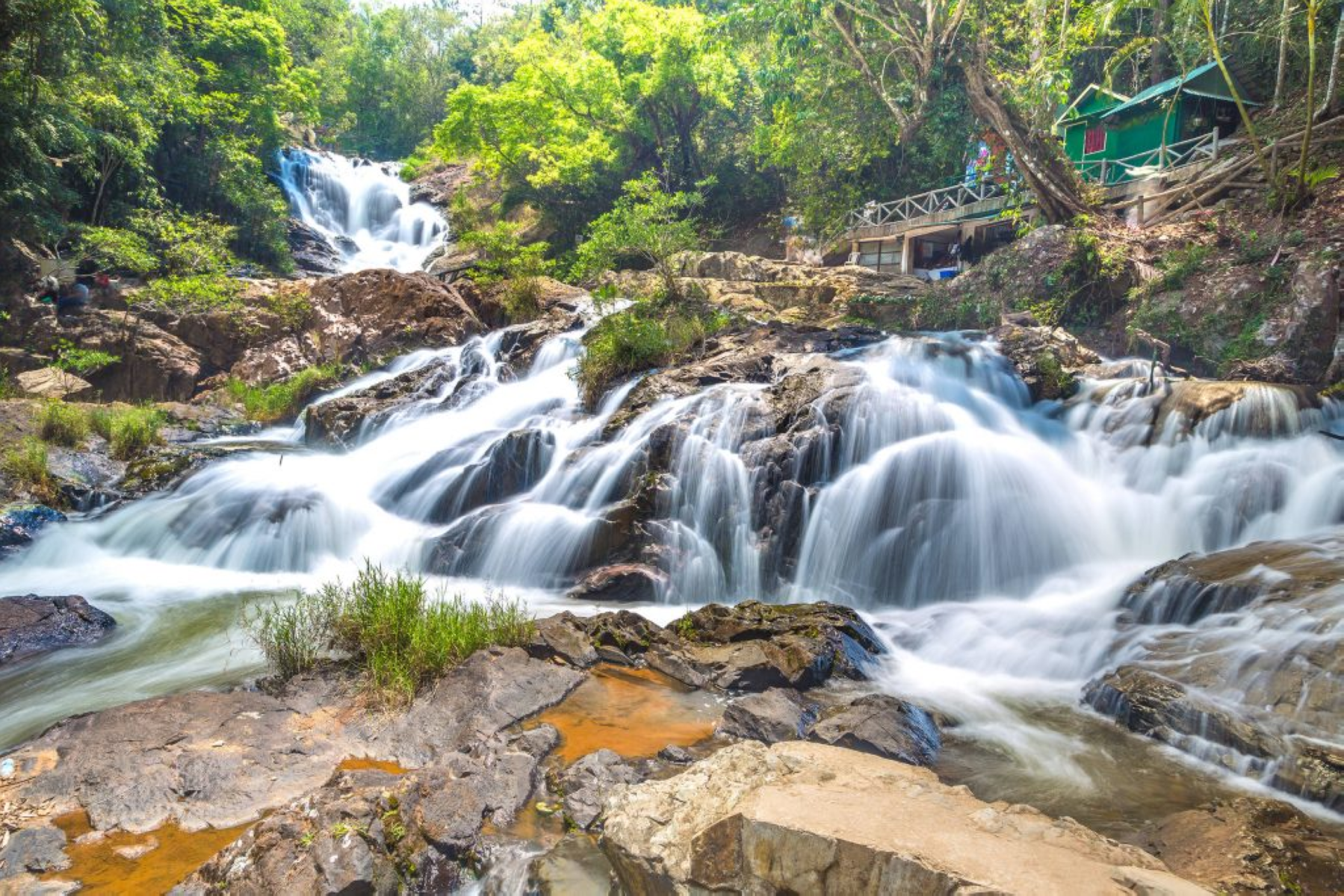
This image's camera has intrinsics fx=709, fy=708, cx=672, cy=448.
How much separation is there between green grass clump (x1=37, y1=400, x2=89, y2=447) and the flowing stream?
2.64 metres

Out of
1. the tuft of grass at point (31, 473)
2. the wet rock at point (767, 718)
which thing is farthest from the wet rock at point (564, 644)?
the tuft of grass at point (31, 473)

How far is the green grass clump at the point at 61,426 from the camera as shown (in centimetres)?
1140

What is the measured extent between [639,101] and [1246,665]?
24399 millimetres

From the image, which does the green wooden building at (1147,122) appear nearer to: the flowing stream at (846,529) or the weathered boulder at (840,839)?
the flowing stream at (846,529)

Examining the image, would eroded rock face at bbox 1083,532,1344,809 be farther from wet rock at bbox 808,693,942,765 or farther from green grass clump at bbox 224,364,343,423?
green grass clump at bbox 224,364,343,423

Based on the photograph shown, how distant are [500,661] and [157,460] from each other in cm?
941

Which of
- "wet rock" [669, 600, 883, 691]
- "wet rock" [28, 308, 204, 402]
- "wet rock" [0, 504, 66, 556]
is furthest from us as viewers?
"wet rock" [28, 308, 204, 402]

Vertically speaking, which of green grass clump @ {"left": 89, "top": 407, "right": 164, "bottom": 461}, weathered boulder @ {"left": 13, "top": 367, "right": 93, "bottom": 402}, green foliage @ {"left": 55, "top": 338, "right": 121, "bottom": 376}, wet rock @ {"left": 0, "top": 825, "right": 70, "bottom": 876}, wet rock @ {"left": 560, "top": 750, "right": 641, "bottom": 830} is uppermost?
green foliage @ {"left": 55, "top": 338, "right": 121, "bottom": 376}

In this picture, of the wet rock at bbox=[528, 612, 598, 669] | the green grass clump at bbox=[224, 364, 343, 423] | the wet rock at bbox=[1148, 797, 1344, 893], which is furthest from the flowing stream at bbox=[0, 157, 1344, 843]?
the green grass clump at bbox=[224, 364, 343, 423]

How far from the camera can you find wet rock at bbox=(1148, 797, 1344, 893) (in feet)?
8.63

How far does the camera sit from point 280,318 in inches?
710

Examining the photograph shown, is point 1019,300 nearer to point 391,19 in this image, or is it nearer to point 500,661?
point 500,661

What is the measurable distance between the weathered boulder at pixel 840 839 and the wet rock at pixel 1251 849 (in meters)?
0.54

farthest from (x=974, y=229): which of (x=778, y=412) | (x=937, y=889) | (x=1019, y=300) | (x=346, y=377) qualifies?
(x=937, y=889)
